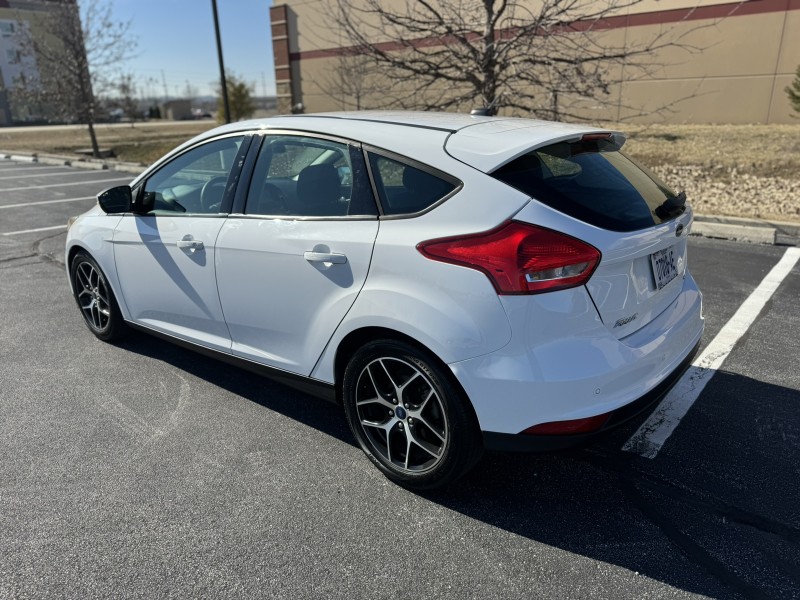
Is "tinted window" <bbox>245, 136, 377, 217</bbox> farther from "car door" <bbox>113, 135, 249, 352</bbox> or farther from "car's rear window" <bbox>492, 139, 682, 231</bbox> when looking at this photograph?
"car's rear window" <bbox>492, 139, 682, 231</bbox>

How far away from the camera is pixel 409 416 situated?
2.68m

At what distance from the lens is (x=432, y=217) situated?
8.08 feet

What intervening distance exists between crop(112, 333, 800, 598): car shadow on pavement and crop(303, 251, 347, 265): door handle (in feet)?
3.54

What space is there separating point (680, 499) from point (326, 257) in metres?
1.95

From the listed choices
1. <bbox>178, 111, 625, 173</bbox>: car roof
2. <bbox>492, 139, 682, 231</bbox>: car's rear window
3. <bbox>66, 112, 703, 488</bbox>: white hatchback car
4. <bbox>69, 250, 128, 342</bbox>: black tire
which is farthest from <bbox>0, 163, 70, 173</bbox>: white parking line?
<bbox>492, 139, 682, 231</bbox>: car's rear window

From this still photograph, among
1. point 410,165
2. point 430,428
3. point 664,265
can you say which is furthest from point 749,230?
point 430,428

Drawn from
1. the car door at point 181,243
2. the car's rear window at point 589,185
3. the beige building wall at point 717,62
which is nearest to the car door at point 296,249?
the car door at point 181,243

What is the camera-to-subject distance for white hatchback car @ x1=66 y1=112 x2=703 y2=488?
227 centimetres

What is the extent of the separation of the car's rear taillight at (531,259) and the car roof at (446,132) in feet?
1.13

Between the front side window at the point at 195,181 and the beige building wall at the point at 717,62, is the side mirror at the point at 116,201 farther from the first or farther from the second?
the beige building wall at the point at 717,62

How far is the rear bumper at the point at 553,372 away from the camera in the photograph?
2238 millimetres

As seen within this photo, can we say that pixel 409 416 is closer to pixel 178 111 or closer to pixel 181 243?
pixel 181 243

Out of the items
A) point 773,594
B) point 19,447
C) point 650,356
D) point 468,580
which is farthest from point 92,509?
point 773,594

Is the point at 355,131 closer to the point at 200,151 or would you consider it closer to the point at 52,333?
the point at 200,151
